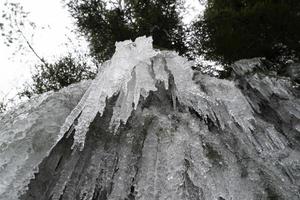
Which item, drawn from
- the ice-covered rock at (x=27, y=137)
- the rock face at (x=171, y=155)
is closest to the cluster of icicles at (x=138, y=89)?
the rock face at (x=171, y=155)

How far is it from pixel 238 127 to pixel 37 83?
7057 mm

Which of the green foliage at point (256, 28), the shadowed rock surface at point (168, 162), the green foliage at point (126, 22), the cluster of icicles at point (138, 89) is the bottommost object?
the shadowed rock surface at point (168, 162)

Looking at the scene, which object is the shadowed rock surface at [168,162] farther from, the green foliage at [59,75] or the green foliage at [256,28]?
the green foliage at [59,75]

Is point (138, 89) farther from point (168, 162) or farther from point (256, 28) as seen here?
point (256, 28)

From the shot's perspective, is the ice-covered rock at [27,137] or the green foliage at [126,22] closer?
the ice-covered rock at [27,137]

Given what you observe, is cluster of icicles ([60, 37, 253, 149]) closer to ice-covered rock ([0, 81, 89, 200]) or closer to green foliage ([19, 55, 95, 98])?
ice-covered rock ([0, 81, 89, 200])

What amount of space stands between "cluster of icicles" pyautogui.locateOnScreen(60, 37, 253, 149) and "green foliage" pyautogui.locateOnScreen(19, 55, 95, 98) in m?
5.33

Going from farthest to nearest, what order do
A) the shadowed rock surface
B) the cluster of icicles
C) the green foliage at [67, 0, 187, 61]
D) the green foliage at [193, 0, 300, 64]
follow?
the green foliage at [67, 0, 187, 61] < the green foliage at [193, 0, 300, 64] < the cluster of icicles < the shadowed rock surface

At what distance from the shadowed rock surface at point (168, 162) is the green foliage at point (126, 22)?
4.81 metres

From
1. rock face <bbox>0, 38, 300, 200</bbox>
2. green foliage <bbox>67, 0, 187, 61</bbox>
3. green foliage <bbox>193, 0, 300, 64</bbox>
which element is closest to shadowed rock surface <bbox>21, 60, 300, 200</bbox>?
rock face <bbox>0, 38, 300, 200</bbox>

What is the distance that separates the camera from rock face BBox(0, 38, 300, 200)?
239cm

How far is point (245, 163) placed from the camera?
2854 mm

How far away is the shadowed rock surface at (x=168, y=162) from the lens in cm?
238

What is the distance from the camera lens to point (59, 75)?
29.6 feet
